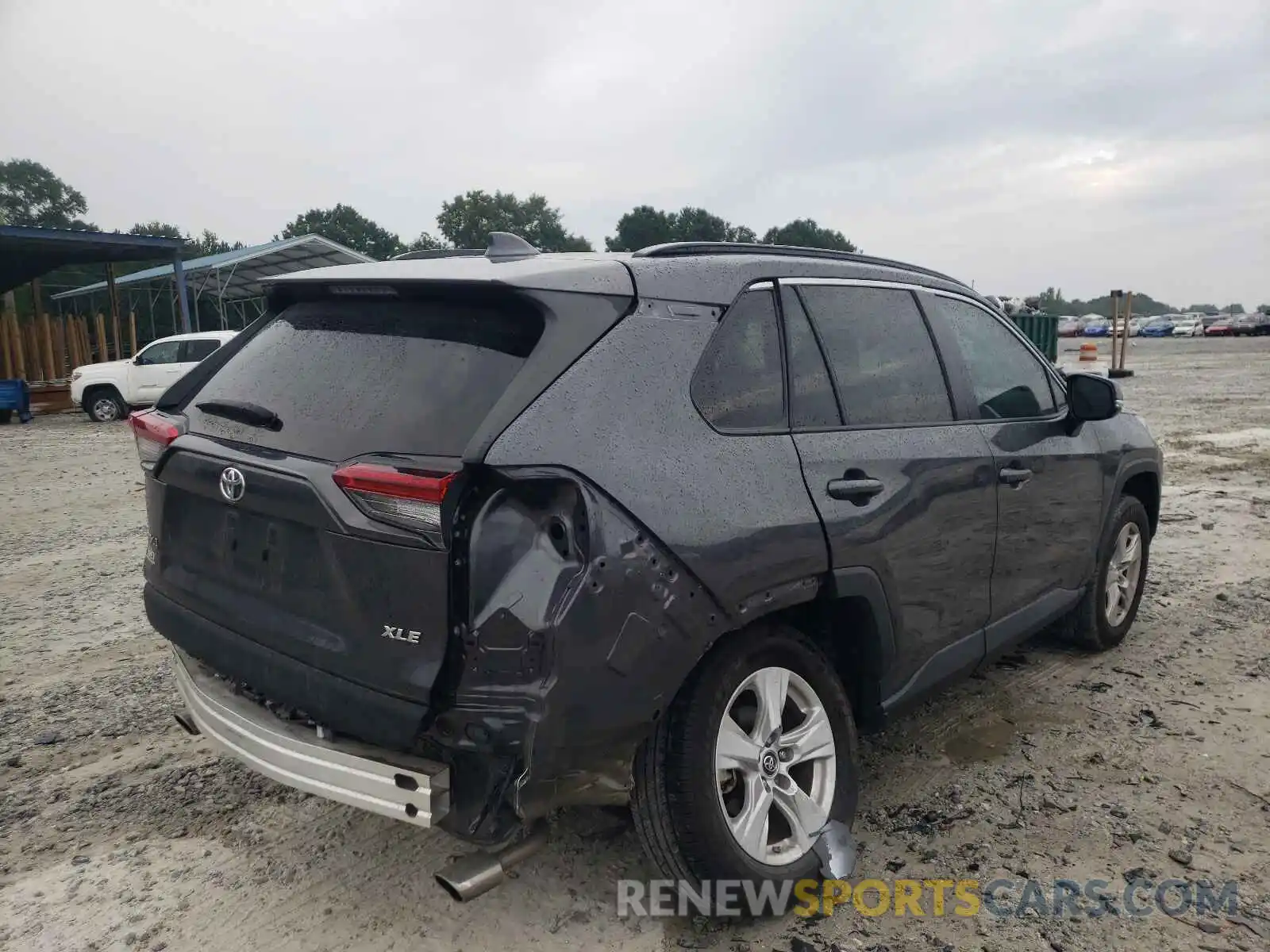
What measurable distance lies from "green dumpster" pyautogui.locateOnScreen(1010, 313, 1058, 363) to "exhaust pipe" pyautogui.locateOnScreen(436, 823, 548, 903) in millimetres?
18678

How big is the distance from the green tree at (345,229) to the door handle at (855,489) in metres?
70.2

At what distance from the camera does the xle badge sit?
211 cm

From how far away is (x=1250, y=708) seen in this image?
3873 millimetres

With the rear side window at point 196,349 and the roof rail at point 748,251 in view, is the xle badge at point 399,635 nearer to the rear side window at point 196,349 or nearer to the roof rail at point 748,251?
the roof rail at point 748,251

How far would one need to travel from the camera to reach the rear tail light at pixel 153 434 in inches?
110

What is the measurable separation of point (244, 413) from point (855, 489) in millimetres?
1768

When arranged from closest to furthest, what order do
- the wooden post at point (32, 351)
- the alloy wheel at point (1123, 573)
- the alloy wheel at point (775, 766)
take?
1. the alloy wheel at point (775, 766)
2. the alloy wheel at point (1123, 573)
3. the wooden post at point (32, 351)

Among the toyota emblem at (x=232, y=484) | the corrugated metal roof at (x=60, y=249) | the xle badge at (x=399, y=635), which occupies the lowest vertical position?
the xle badge at (x=399, y=635)

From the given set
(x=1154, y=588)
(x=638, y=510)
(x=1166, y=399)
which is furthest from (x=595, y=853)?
(x=1166, y=399)

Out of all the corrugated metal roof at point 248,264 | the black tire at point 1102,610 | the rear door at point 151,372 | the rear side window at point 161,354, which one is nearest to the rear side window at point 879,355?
the black tire at point 1102,610

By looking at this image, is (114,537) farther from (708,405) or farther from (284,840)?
(708,405)

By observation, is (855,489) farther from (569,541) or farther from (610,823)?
(610,823)

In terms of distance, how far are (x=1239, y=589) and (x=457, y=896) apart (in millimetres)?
5217

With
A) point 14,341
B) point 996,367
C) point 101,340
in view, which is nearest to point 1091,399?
point 996,367
